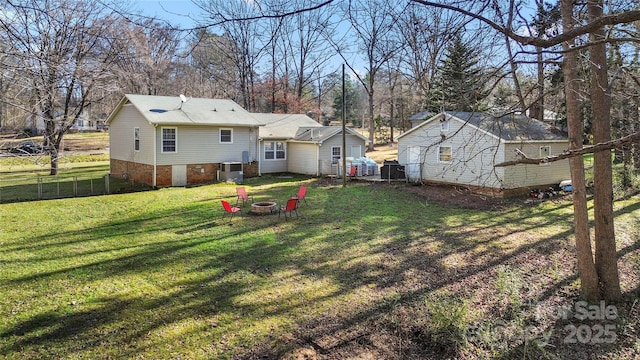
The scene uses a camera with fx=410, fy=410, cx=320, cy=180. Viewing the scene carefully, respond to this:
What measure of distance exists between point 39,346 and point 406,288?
591 cm

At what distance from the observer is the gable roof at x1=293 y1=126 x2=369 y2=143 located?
2460 cm

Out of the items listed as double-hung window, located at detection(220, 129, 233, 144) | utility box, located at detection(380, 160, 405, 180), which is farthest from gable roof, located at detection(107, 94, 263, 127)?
utility box, located at detection(380, 160, 405, 180)

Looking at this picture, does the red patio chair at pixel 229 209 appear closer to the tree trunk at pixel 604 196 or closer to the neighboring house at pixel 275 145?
the tree trunk at pixel 604 196

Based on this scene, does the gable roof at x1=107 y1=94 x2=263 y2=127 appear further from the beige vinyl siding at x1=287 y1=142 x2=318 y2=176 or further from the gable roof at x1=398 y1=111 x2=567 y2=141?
the gable roof at x1=398 y1=111 x2=567 y2=141

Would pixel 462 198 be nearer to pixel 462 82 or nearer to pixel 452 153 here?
pixel 452 153

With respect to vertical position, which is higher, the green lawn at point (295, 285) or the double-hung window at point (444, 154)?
the double-hung window at point (444, 154)

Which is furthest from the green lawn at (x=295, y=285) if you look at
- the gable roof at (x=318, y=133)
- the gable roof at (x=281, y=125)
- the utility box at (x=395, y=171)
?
the gable roof at (x=281, y=125)

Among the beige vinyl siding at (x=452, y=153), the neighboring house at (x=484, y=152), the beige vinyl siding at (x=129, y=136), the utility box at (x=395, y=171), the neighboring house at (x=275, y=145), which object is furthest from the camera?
the neighboring house at (x=275, y=145)

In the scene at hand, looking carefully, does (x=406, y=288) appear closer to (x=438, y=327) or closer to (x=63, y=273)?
(x=438, y=327)

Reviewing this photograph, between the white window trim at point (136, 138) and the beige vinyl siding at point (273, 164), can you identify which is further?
the beige vinyl siding at point (273, 164)

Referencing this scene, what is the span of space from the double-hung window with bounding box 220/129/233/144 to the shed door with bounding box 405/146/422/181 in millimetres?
9869

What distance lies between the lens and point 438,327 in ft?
20.2

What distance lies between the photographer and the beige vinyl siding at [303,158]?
24688 mm

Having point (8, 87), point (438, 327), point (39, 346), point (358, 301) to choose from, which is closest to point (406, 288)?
point (358, 301)
